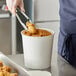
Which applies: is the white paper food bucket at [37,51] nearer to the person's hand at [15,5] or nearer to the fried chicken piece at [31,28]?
the fried chicken piece at [31,28]

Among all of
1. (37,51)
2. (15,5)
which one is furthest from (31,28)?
(15,5)

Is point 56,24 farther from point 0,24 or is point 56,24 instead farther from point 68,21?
point 68,21

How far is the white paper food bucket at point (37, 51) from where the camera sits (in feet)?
2.32

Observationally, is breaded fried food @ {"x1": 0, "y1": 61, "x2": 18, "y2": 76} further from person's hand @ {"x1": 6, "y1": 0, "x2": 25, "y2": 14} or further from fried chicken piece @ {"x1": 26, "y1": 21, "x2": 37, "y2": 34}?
person's hand @ {"x1": 6, "y1": 0, "x2": 25, "y2": 14}

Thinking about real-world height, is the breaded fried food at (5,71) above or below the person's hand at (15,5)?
below

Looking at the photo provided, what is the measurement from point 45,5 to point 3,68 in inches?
48.8

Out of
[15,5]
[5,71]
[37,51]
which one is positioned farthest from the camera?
[15,5]

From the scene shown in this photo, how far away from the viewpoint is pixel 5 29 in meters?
1.85

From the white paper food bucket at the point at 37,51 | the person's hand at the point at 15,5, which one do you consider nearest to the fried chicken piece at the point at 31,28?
the white paper food bucket at the point at 37,51

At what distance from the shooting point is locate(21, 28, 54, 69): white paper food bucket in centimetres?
71

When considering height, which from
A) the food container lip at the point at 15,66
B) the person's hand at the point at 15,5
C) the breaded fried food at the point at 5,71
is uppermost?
the person's hand at the point at 15,5

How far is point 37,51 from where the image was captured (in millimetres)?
721

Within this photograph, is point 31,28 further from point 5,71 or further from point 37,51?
point 5,71

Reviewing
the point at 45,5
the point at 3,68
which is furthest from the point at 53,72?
the point at 45,5
